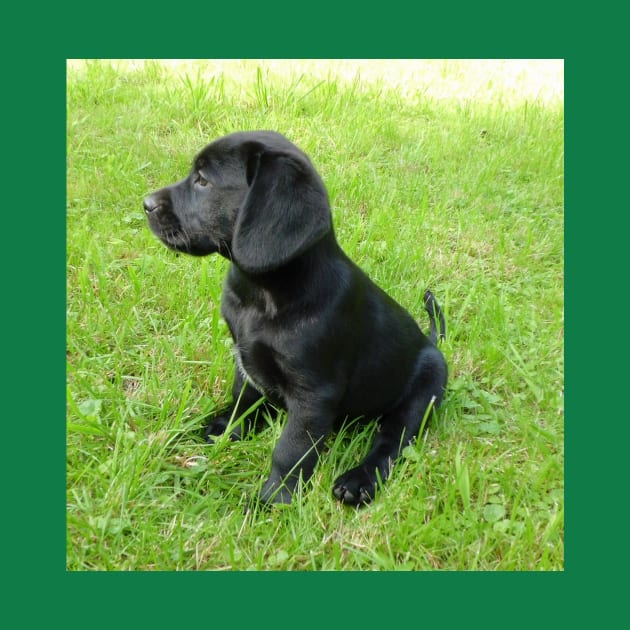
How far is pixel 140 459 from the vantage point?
2141 mm

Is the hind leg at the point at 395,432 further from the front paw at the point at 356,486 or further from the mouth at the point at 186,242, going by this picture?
the mouth at the point at 186,242

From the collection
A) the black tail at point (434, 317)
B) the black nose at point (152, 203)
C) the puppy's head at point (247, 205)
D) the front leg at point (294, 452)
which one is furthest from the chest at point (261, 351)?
the black tail at point (434, 317)

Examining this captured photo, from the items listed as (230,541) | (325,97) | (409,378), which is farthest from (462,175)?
(230,541)

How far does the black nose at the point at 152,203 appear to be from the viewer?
228 cm

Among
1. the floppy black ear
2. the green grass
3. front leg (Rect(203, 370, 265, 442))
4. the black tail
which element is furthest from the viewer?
the black tail

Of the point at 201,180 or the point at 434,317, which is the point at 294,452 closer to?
the point at 201,180

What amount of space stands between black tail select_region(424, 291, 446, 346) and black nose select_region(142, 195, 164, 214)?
1.48m

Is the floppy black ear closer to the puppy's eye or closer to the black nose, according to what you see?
the puppy's eye

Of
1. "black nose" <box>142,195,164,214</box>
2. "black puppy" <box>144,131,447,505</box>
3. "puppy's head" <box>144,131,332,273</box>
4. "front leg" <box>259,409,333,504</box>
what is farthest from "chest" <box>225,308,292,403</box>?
"black nose" <box>142,195,164,214</box>

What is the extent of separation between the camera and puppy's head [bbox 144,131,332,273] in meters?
1.91

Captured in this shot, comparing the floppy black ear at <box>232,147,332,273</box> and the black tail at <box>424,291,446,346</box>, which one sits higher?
the floppy black ear at <box>232,147,332,273</box>

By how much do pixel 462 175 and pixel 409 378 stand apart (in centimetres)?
241

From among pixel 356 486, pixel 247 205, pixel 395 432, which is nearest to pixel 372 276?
pixel 395 432

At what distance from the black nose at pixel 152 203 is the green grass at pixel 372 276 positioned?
28.1 inches
